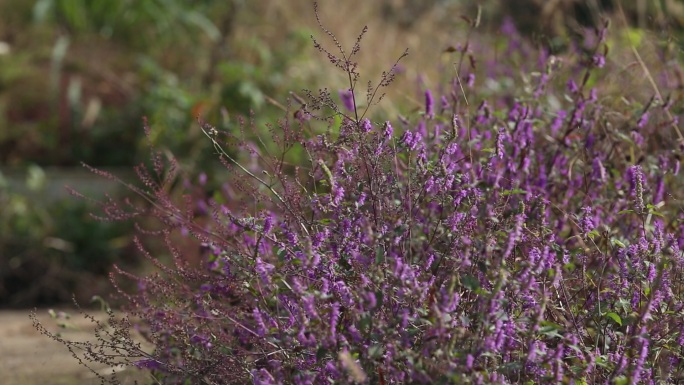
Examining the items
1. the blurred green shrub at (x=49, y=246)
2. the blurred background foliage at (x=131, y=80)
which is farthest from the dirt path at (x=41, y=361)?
the blurred background foliage at (x=131, y=80)

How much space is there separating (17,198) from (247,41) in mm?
2759

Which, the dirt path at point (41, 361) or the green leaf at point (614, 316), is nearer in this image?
the green leaf at point (614, 316)

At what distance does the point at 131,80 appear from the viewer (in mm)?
7812

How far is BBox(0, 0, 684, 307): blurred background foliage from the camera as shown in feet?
19.6

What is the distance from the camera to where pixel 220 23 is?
Answer: 9453mm

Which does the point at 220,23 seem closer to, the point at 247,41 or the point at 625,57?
the point at 247,41

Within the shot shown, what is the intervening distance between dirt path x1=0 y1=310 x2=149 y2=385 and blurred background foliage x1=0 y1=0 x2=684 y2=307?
38.9 inches

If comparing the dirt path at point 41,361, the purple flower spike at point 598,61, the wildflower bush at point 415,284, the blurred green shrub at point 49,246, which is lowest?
the dirt path at point 41,361

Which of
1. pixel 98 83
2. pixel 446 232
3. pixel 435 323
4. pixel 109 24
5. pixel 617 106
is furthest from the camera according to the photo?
pixel 109 24

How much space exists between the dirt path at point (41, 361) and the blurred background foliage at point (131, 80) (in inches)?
38.9

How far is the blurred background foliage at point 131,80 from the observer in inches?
235

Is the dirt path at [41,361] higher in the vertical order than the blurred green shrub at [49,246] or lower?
lower

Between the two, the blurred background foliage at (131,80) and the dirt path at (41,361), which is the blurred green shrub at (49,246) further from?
the dirt path at (41,361)

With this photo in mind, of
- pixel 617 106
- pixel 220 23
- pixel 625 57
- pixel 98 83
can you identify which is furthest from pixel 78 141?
pixel 617 106
